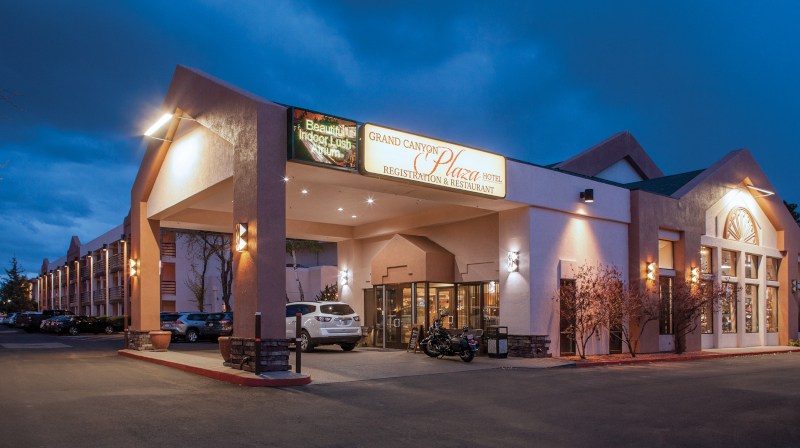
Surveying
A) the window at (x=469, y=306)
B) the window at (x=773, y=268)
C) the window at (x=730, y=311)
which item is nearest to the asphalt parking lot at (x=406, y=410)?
the window at (x=469, y=306)

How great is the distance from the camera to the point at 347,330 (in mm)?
19375

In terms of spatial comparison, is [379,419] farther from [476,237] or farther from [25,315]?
[25,315]

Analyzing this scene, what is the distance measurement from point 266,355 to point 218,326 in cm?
1755

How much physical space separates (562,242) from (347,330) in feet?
24.0

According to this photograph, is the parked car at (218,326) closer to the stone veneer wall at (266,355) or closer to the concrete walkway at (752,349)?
the stone veneer wall at (266,355)

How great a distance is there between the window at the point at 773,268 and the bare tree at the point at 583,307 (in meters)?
13.2

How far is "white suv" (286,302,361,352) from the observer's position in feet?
62.6

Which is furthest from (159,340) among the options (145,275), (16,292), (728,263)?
(16,292)

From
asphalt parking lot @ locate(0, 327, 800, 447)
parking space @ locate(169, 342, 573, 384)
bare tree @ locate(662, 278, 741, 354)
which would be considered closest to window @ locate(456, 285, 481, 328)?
parking space @ locate(169, 342, 573, 384)

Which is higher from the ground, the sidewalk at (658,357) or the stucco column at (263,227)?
the stucco column at (263,227)

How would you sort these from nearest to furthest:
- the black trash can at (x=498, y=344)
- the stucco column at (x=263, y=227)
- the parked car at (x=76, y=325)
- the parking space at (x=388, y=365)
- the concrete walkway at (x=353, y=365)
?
the concrete walkway at (x=353, y=365) → the stucco column at (x=263, y=227) → the parking space at (x=388, y=365) → the black trash can at (x=498, y=344) → the parked car at (x=76, y=325)

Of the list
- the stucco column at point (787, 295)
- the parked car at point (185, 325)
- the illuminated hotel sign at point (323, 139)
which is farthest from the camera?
the parked car at point (185, 325)

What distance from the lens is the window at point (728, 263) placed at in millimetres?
24503

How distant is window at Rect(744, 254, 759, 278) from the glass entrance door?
15111 mm
